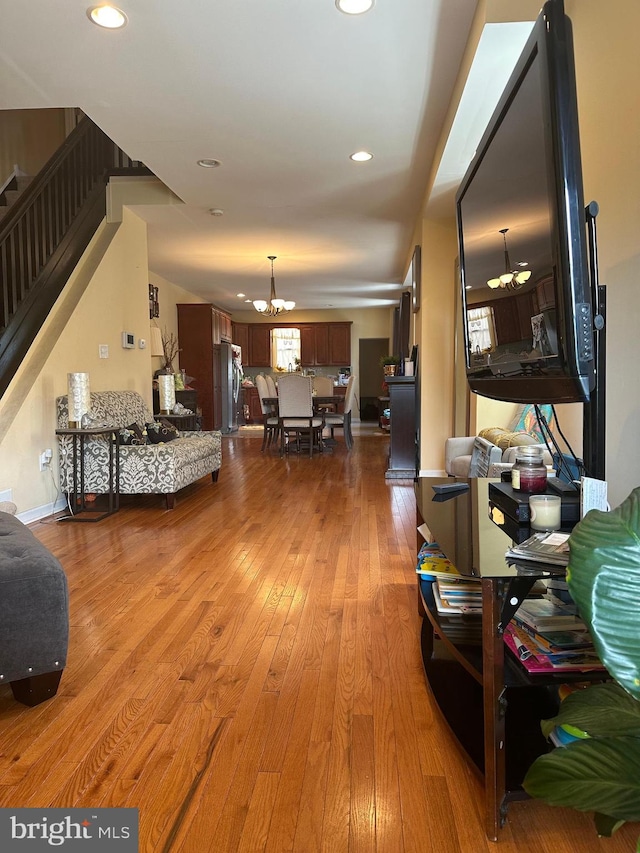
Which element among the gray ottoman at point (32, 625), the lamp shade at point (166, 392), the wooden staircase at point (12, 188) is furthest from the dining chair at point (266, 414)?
the gray ottoman at point (32, 625)

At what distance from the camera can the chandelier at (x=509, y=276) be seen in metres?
1.49

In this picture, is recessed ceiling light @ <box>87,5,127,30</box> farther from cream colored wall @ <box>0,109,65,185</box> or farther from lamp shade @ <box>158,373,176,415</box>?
cream colored wall @ <box>0,109,65,185</box>

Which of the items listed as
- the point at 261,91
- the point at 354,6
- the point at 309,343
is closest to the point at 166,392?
the point at 261,91

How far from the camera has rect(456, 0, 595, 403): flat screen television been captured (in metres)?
1.15

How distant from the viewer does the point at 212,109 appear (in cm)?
346

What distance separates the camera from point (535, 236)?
4.51 feet

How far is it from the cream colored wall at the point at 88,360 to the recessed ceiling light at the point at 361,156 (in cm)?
239

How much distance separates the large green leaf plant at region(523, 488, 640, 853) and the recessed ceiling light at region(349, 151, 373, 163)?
4.04 m

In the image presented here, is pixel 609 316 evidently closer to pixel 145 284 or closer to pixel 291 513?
pixel 291 513

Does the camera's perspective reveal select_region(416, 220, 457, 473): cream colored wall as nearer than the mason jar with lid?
No

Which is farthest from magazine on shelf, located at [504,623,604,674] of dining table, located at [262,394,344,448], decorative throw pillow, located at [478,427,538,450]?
dining table, located at [262,394,344,448]

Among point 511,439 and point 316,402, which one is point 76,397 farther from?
point 316,402

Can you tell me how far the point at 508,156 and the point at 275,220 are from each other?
459 cm

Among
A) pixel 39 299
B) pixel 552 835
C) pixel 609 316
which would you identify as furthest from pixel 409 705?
pixel 39 299
